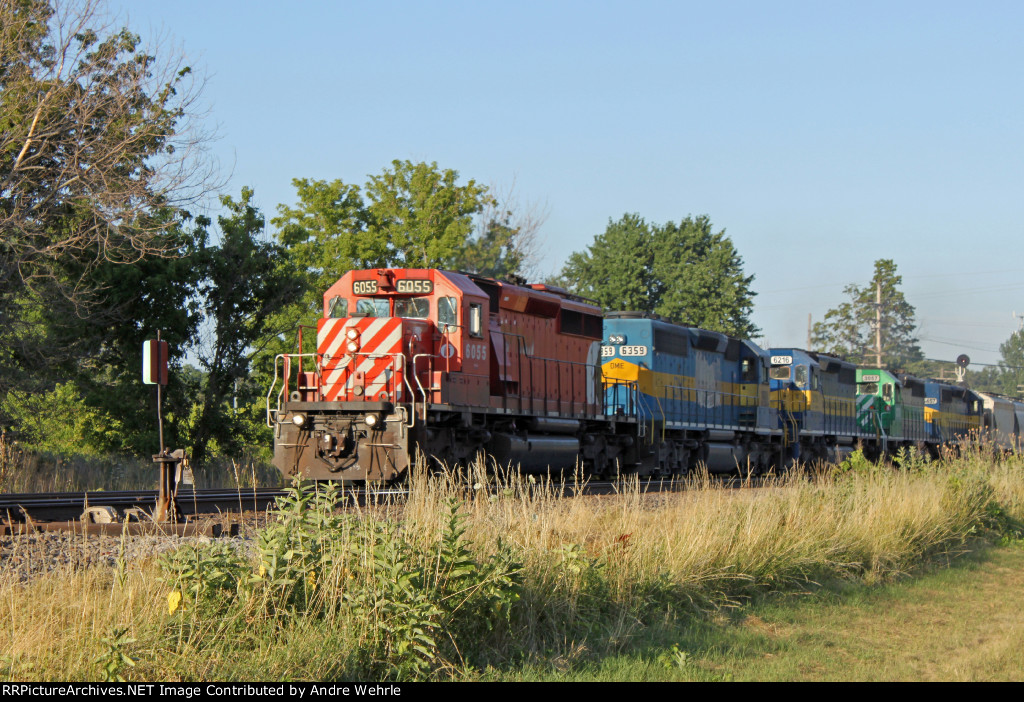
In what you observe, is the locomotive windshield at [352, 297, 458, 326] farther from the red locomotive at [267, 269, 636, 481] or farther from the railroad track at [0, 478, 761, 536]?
the railroad track at [0, 478, 761, 536]

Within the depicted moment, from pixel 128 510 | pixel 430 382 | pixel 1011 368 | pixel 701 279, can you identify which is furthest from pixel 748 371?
pixel 1011 368

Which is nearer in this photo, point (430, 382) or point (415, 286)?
point (430, 382)

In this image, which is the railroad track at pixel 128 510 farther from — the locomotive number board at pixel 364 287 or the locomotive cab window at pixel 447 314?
the locomotive number board at pixel 364 287

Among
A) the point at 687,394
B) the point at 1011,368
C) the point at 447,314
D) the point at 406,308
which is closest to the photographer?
the point at 447,314

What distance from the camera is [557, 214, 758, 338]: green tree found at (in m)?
56.3

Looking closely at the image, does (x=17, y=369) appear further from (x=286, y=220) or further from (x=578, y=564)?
(x=286, y=220)

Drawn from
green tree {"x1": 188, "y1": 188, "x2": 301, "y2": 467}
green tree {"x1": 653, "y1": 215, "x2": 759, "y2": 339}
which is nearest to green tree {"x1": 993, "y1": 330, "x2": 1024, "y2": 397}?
green tree {"x1": 653, "y1": 215, "x2": 759, "y2": 339}

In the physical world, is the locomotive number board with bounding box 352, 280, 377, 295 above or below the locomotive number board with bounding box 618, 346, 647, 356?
above

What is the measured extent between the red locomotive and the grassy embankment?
13.8ft

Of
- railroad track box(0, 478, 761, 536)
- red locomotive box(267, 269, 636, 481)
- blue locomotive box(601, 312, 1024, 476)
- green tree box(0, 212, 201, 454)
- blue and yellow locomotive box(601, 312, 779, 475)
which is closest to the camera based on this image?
railroad track box(0, 478, 761, 536)

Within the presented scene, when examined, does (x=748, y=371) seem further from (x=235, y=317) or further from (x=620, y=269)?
(x=620, y=269)

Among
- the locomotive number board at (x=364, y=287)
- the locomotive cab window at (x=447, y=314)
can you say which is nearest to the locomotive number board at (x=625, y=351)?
the locomotive cab window at (x=447, y=314)

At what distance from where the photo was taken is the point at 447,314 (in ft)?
49.1

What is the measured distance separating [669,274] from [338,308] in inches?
1789
